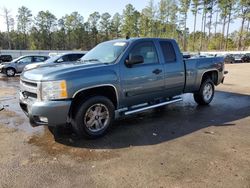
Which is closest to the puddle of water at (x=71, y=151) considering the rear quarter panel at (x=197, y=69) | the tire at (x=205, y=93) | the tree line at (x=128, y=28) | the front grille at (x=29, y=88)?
the front grille at (x=29, y=88)

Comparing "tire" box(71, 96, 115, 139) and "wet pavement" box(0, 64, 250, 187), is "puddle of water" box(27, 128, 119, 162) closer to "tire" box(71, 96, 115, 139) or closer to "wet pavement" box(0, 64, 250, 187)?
"wet pavement" box(0, 64, 250, 187)

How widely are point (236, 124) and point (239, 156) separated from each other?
6.38 ft

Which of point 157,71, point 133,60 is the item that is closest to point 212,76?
point 157,71

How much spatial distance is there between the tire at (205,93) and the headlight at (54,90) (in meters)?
4.57

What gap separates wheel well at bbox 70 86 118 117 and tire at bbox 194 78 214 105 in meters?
3.40

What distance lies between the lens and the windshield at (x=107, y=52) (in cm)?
584

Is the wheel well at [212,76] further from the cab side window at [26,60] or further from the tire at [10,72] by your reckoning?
the cab side window at [26,60]

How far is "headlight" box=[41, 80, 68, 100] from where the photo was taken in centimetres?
473

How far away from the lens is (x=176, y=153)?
14.9 feet

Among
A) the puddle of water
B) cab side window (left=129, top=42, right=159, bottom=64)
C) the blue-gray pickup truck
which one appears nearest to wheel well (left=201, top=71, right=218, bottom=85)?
the blue-gray pickup truck

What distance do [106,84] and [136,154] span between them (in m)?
1.50

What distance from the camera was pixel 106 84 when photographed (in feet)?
17.3

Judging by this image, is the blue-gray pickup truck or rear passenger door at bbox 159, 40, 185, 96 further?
rear passenger door at bbox 159, 40, 185, 96

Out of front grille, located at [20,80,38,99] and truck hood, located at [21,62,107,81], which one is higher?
truck hood, located at [21,62,107,81]
